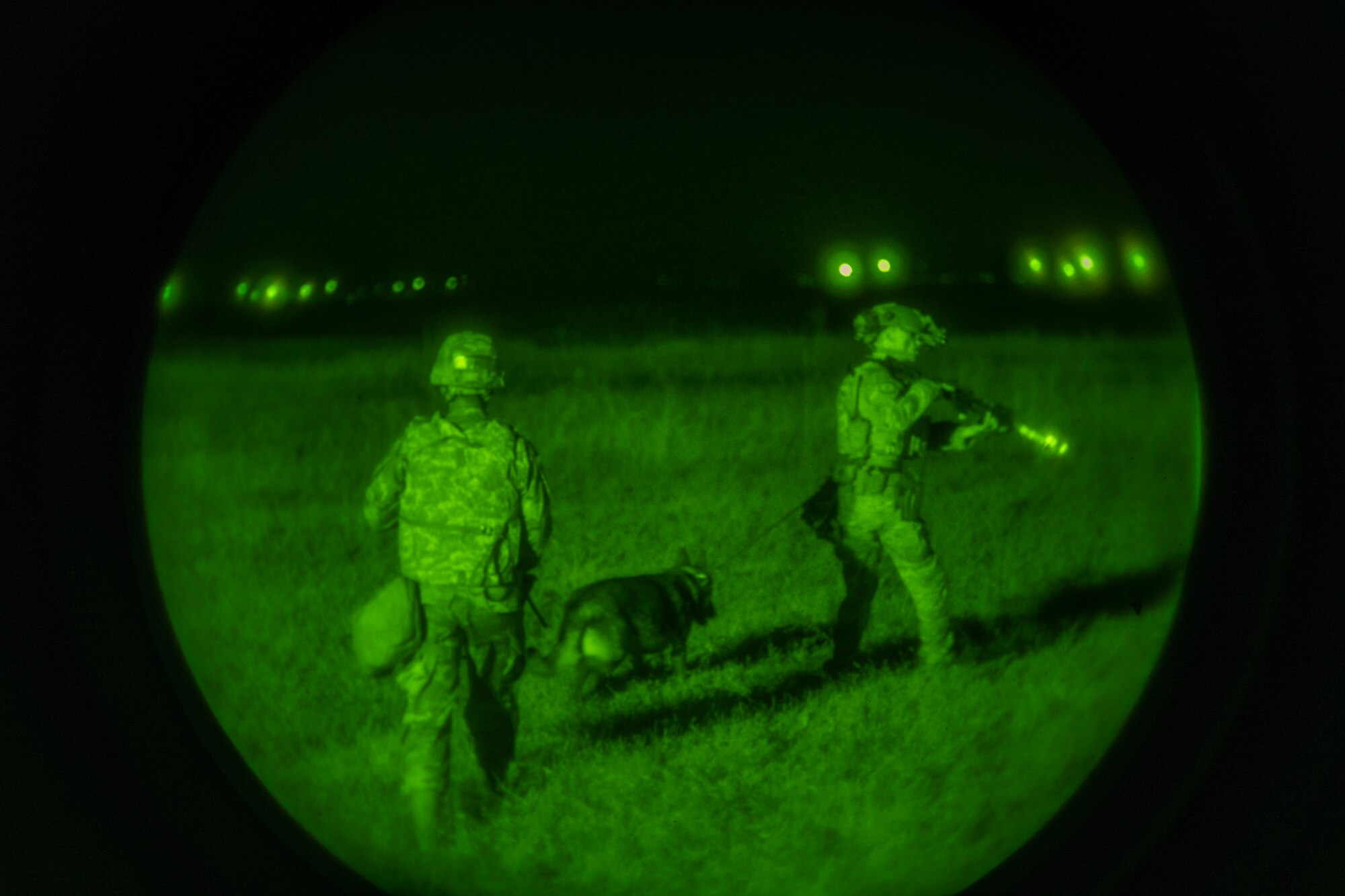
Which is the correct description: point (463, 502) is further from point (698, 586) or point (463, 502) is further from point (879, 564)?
point (879, 564)

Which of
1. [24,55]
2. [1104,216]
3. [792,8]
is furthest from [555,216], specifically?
[24,55]

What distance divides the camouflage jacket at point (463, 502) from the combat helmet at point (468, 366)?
4 centimetres

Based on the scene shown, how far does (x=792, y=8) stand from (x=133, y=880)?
1.97 meters

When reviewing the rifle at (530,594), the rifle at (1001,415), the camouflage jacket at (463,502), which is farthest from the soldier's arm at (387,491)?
the rifle at (1001,415)

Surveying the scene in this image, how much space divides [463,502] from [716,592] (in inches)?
15.9

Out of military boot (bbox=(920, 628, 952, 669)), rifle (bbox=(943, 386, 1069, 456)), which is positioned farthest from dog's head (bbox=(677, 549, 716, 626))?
rifle (bbox=(943, 386, 1069, 456))

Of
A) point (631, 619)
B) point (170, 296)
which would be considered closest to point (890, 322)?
point (631, 619)

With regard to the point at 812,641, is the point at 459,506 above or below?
above

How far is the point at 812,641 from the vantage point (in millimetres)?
1635

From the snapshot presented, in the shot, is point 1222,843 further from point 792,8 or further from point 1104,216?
point 792,8

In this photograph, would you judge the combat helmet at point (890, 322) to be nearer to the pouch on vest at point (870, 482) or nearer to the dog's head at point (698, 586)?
the pouch on vest at point (870, 482)

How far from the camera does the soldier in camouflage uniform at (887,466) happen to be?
1.58 m

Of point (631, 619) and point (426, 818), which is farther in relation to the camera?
point (426, 818)

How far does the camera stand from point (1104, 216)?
178 cm
